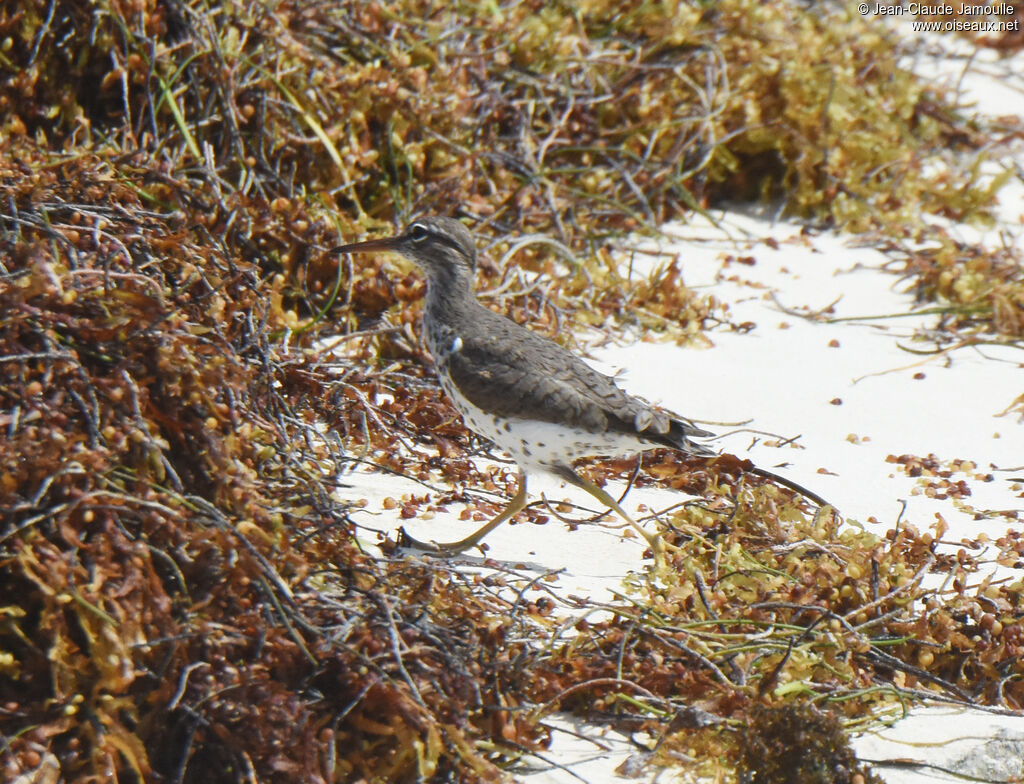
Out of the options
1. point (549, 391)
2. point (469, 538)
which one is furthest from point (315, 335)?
point (469, 538)

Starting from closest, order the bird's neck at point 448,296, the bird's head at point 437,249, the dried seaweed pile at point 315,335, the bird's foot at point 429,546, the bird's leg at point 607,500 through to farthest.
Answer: the dried seaweed pile at point 315,335, the bird's foot at point 429,546, the bird's leg at point 607,500, the bird's neck at point 448,296, the bird's head at point 437,249

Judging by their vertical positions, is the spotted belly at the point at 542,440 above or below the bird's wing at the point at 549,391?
below

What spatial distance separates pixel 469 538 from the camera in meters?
4.09

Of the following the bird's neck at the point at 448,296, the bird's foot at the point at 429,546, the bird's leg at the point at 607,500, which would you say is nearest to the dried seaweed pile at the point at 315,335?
the bird's leg at the point at 607,500

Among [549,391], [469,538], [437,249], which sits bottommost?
[469,538]

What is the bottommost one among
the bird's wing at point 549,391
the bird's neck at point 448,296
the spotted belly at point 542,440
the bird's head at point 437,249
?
the spotted belly at point 542,440

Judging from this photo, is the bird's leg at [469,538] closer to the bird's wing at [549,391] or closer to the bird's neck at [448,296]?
the bird's wing at [549,391]

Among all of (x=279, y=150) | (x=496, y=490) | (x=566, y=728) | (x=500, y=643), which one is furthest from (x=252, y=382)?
(x=279, y=150)

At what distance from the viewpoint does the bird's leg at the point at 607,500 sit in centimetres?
412

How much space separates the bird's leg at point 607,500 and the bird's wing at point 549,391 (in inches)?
7.2

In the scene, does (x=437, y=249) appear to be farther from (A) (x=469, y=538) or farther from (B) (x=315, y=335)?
(A) (x=469, y=538)

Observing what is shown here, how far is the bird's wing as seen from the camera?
13.7 ft

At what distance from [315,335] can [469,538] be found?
1.59 m

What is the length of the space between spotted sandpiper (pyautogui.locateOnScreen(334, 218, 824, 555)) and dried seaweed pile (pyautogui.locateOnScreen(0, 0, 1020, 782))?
1.09 ft
